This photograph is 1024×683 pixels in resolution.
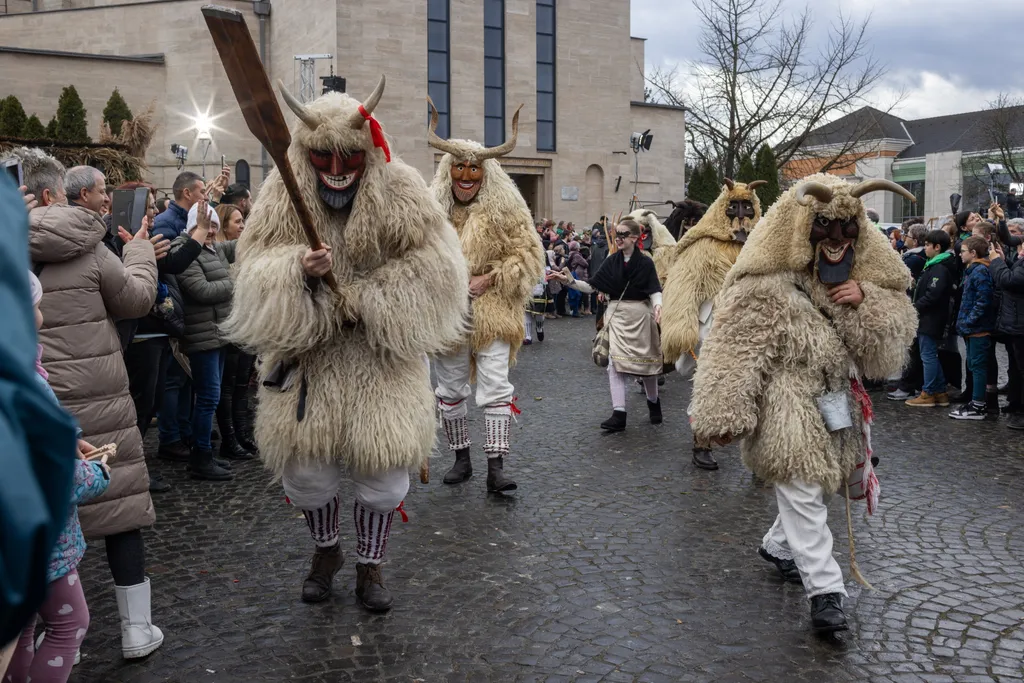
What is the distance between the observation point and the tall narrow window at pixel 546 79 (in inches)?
1545

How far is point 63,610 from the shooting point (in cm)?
306

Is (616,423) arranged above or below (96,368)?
below

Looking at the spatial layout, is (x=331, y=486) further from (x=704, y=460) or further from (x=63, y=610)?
(x=704, y=460)

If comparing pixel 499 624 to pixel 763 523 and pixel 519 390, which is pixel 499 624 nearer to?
pixel 763 523

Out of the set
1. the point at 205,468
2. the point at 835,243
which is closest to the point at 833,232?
the point at 835,243

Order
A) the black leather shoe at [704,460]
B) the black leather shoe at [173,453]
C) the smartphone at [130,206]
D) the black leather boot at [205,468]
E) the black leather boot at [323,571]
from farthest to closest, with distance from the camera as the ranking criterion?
the black leather shoe at [173,453]
the black leather shoe at [704,460]
the black leather boot at [205,468]
the smartphone at [130,206]
the black leather boot at [323,571]

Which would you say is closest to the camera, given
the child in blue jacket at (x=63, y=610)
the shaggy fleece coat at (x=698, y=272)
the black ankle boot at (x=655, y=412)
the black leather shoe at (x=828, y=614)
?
the child in blue jacket at (x=63, y=610)

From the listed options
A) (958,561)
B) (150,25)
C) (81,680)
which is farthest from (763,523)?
(150,25)

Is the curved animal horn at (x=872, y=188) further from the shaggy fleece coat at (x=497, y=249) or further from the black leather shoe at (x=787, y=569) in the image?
the shaggy fleece coat at (x=497, y=249)

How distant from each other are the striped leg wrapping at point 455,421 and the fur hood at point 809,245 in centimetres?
288

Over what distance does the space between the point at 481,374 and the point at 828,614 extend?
324 centimetres

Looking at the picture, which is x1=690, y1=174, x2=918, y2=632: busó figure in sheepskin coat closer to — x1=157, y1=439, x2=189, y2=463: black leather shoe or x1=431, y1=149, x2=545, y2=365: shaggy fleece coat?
x1=431, y1=149, x2=545, y2=365: shaggy fleece coat

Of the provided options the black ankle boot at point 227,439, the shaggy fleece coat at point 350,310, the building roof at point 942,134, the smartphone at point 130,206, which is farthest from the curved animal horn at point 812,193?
the building roof at point 942,134

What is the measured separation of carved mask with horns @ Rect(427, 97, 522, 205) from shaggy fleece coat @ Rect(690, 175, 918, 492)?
8.43 ft
